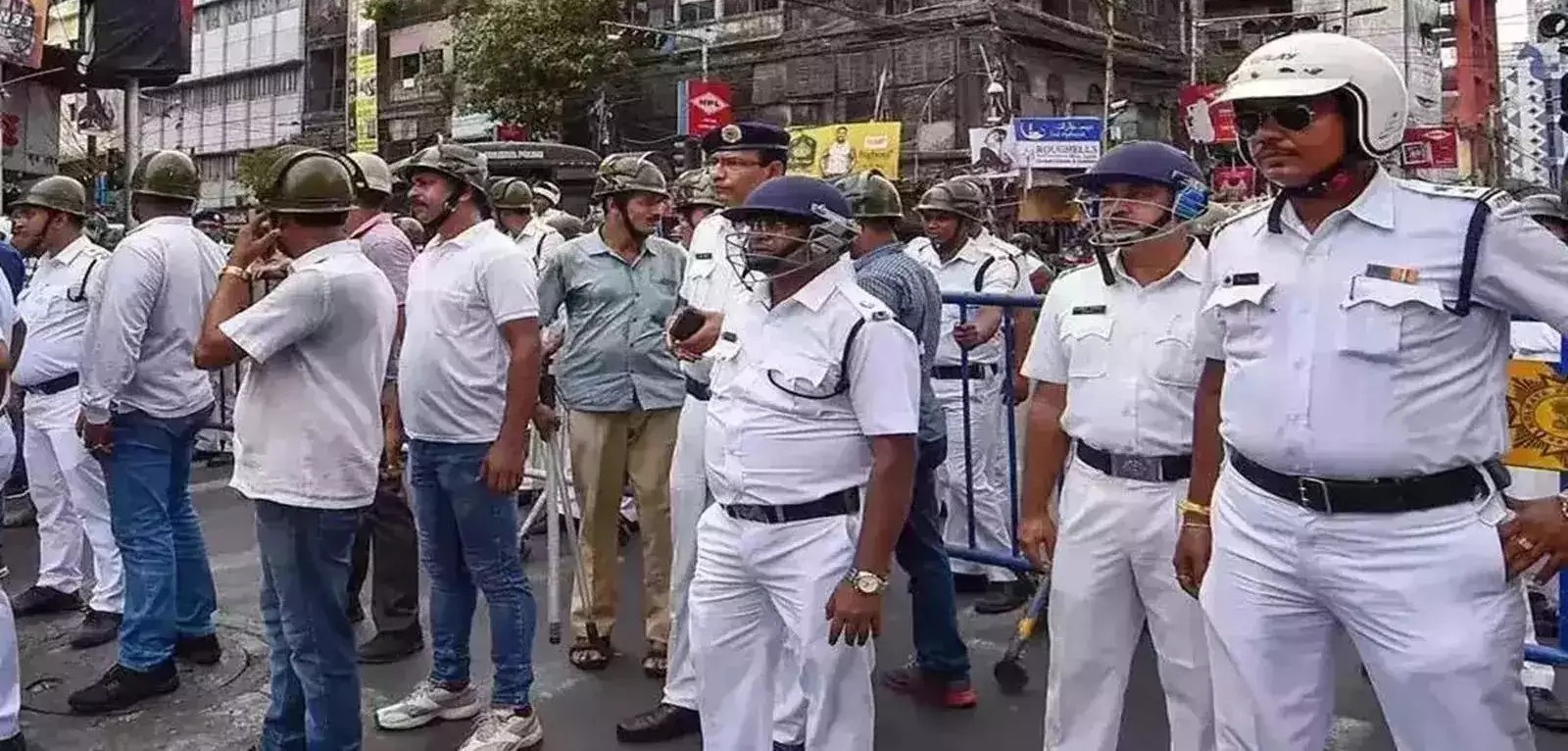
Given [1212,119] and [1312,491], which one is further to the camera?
[1212,119]

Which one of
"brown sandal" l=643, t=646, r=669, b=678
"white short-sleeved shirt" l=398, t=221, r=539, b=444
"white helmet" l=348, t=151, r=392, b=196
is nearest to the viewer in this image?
"white short-sleeved shirt" l=398, t=221, r=539, b=444

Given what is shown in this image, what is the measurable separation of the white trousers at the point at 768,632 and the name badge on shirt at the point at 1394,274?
138 centimetres

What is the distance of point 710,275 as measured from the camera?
15.3ft

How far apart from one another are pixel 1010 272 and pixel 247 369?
153 inches

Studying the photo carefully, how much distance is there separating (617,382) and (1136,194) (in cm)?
238

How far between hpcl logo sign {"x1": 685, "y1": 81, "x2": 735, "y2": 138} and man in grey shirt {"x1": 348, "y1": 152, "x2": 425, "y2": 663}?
66.8 ft

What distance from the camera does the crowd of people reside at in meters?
2.45

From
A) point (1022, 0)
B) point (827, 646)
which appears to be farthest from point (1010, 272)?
point (1022, 0)

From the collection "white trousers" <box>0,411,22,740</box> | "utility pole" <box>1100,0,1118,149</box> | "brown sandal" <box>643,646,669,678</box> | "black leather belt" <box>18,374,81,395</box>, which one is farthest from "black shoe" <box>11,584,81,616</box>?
"utility pole" <box>1100,0,1118,149</box>

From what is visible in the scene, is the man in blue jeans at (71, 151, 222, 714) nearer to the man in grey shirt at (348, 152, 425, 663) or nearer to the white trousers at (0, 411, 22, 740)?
the white trousers at (0, 411, 22, 740)

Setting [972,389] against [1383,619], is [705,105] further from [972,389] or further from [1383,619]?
[1383,619]

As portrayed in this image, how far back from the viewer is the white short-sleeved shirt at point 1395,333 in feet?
7.90

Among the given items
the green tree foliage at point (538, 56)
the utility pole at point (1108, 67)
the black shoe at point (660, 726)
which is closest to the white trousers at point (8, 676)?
the black shoe at point (660, 726)

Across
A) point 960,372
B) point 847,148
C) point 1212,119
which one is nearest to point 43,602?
point 960,372
